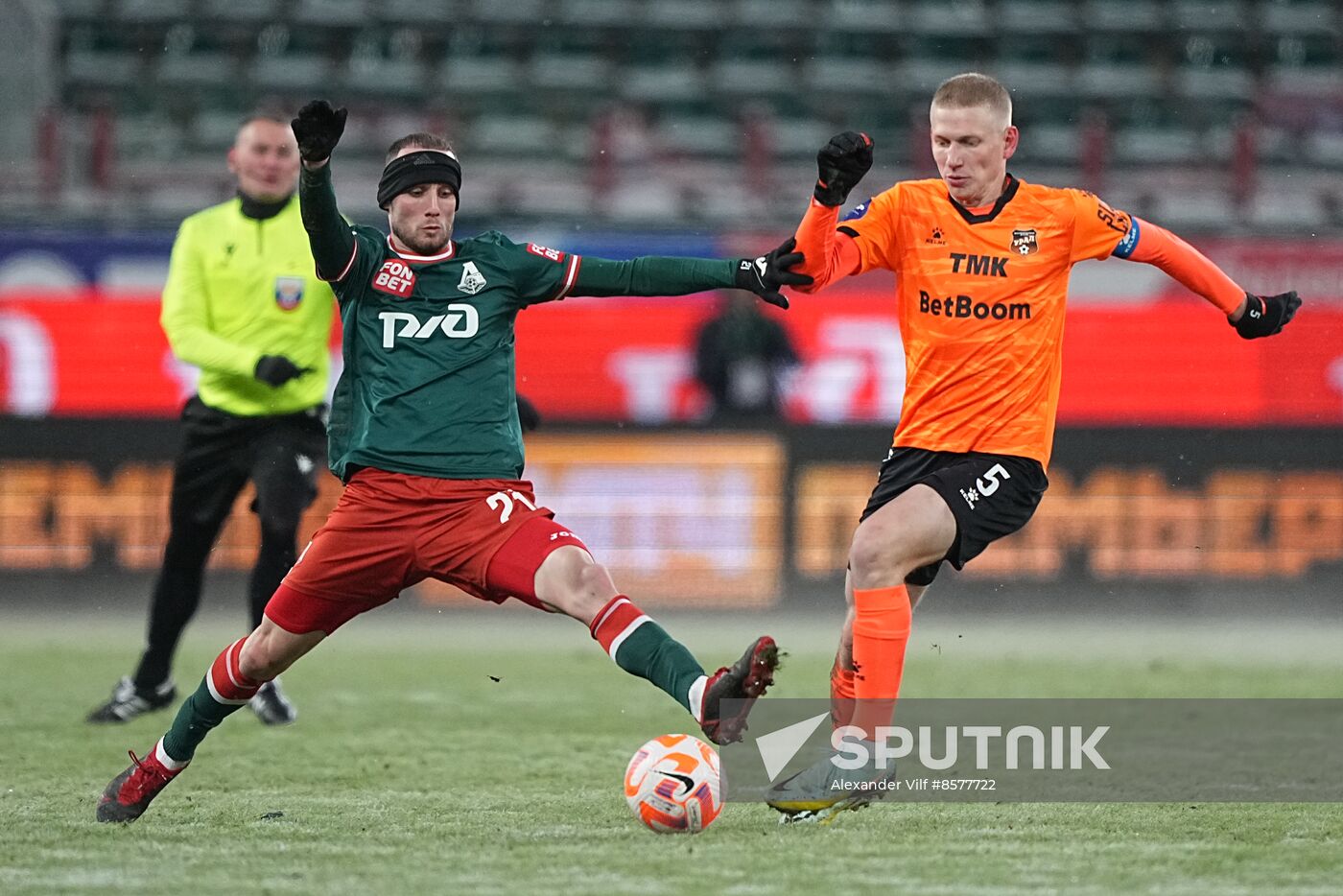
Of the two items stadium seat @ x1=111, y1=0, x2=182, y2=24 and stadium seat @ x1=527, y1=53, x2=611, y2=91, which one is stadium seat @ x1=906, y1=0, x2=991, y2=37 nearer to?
stadium seat @ x1=527, y1=53, x2=611, y2=91

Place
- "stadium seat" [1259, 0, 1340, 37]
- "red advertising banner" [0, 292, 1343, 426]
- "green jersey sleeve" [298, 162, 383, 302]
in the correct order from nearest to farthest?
"green jersey sleeve" [298, 162, 383, 302] < "red advertising banner" [0, 292, 1343, 426] < "stadium seat" [1259, 0, 1340, 37]

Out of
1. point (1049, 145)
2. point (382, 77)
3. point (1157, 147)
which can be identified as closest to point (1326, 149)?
point (1157, 147)

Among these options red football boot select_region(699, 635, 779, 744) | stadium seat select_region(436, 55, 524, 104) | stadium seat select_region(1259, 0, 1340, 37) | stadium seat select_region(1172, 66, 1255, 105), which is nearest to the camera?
red football boot select_region(699, 635, 779, 744)

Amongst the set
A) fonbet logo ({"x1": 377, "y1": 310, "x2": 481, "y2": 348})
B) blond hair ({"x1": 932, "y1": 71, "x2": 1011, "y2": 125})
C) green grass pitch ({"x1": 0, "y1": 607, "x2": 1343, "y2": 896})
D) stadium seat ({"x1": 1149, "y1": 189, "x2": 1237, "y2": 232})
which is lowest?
green grass pitch ({"x1": 0, "y1": 607, "x2": 1343, "y2": 896})

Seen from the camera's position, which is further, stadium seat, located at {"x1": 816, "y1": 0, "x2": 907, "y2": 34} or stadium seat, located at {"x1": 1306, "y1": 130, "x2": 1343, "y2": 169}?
stadium seat, located at {"x1": 816, "y1": 0, "x2": 907, "y2": 34}

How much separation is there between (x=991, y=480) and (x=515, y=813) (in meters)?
1.67

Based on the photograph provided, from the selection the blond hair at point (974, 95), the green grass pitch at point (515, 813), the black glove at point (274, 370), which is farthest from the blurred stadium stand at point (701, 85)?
the blond hair at point (974, 95)

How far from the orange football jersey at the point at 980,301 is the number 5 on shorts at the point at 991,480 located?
2.3 inches

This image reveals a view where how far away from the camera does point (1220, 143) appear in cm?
1630

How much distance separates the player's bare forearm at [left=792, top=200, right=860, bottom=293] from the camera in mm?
5102

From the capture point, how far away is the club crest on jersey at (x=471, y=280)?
5.22 m

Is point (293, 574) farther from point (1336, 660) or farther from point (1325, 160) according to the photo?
point (1325, 160)

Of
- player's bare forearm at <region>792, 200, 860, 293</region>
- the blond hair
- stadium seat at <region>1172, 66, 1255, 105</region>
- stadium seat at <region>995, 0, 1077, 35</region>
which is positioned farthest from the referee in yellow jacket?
stadium seat at <region>1172, 66, 1255, 105</region>

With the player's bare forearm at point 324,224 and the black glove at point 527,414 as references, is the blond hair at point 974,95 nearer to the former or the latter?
the player's bare forearm at point 324,224
